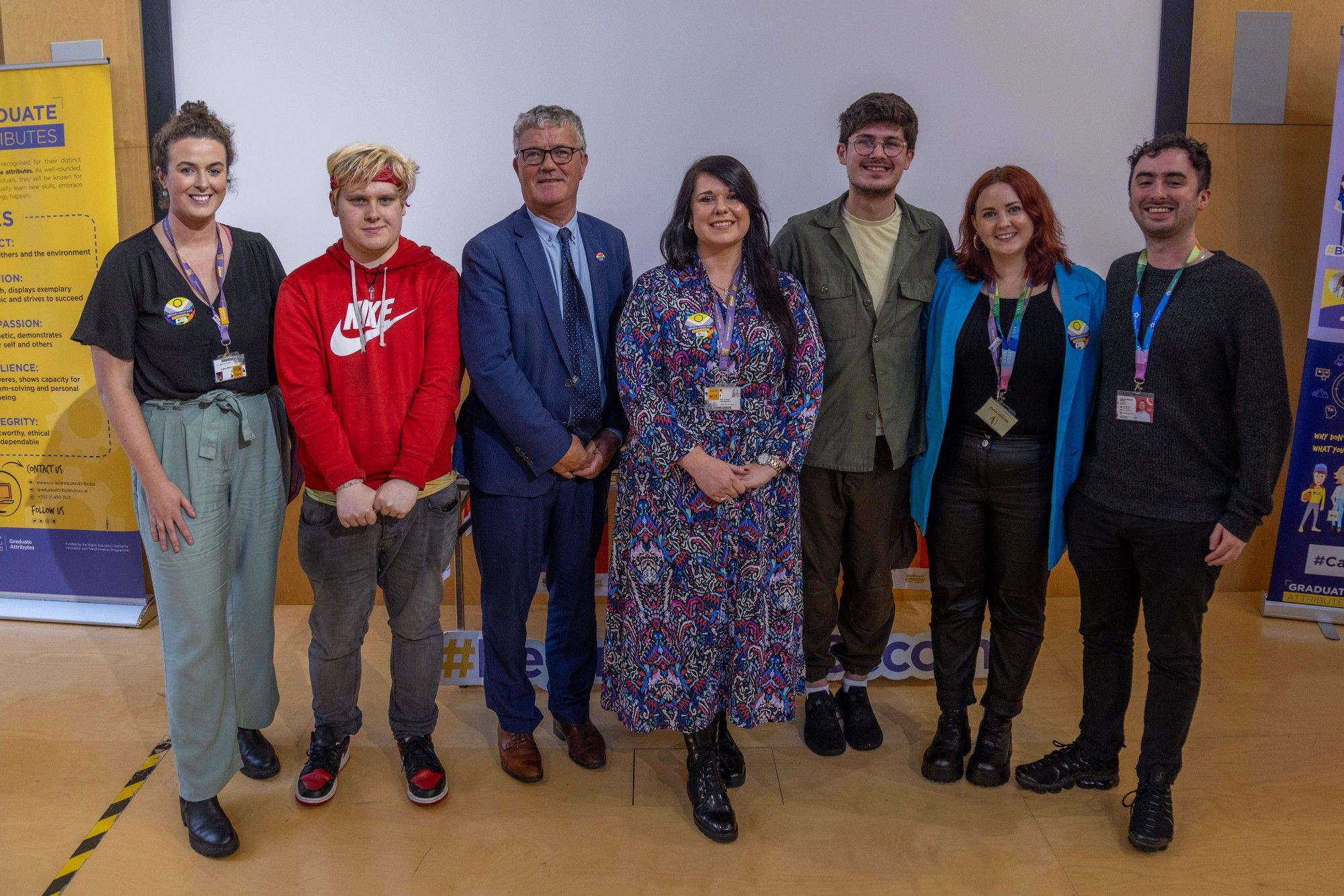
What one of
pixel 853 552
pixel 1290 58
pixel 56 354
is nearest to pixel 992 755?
pixel 853 552

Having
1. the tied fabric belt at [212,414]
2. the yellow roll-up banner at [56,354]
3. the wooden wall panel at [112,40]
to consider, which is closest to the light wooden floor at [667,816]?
the yellow roll-up banner at [56,354]

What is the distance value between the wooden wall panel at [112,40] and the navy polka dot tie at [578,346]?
2.27 m

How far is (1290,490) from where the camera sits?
12.8 ft

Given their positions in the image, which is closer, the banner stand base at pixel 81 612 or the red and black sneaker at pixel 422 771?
the red and black sneaker at pixel 422 771

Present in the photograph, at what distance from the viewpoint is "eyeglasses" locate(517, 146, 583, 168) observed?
2439mm

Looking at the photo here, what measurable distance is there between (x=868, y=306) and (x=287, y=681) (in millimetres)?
2388

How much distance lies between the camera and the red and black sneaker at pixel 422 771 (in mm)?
2596

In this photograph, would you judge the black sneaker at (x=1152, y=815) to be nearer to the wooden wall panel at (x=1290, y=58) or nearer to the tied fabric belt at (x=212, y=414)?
the tied fabric belt at (x=212, y=414)

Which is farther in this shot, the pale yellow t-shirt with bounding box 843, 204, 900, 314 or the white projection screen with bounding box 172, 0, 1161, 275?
the white projection screen with bounding box 172, 0, 1161, 275

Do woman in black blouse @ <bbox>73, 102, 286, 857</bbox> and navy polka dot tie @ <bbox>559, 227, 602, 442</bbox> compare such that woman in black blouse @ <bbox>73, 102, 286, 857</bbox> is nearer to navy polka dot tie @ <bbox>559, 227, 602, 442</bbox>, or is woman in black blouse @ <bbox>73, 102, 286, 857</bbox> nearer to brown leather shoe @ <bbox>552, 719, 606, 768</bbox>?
navy polka dot tie @ <bbox>559, 227, 602, 442</bbox>

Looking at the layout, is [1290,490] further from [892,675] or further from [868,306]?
[868,306]

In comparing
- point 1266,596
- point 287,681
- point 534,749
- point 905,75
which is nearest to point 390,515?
point 534,749

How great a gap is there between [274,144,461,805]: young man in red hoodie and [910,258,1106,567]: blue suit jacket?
4.23ft

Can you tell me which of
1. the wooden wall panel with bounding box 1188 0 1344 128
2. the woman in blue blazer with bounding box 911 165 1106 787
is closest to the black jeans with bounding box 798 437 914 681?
the woman in blue blazer with bounding box 911 165 1106 787
